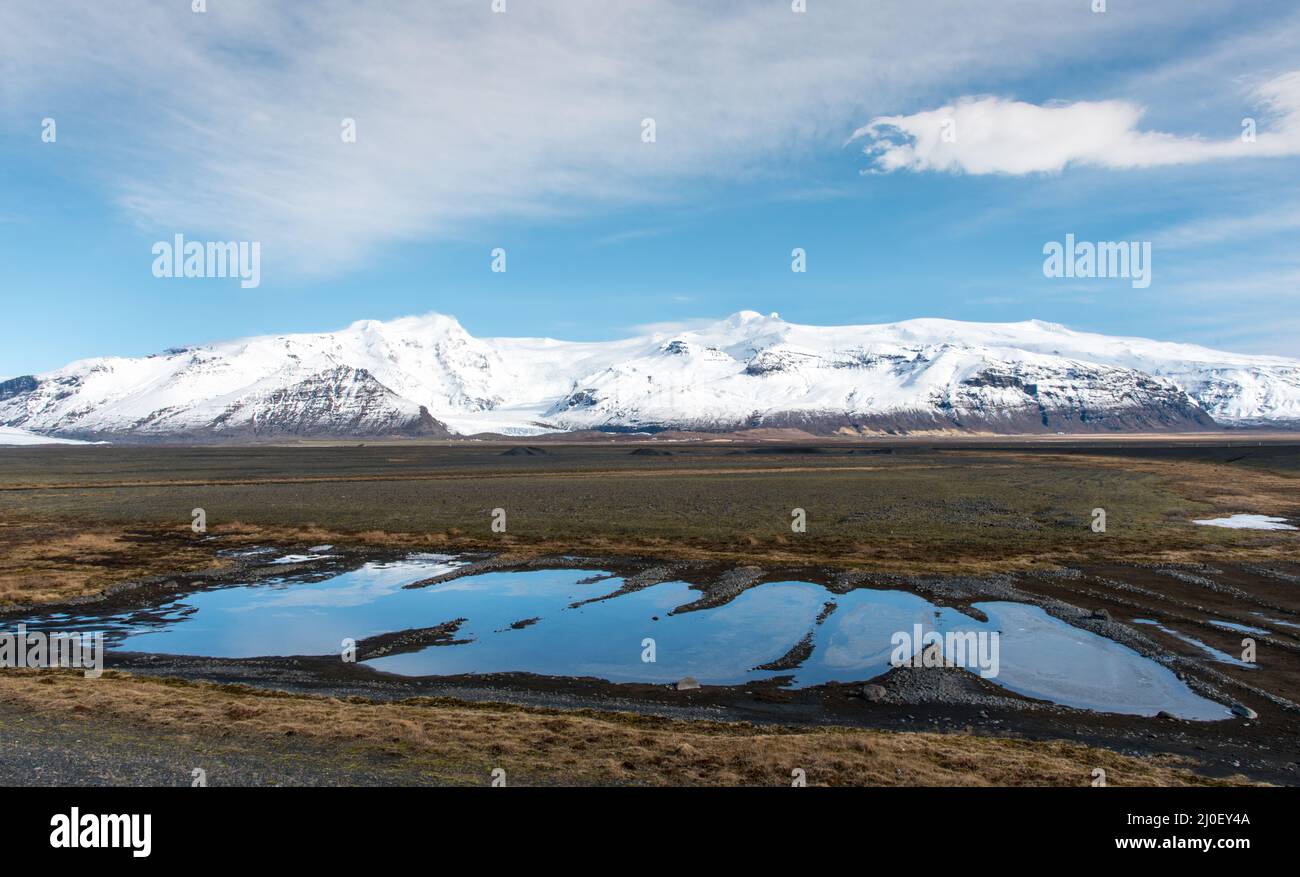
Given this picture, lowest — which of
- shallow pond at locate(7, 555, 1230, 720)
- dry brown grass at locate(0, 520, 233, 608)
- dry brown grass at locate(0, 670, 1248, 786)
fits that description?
shallow pond at locate(7, 555, 1230, 720)

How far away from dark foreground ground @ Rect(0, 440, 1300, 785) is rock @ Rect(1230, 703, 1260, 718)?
0.26 m

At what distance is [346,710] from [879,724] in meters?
12.8

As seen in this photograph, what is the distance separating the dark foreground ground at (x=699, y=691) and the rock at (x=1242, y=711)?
10.4 inches

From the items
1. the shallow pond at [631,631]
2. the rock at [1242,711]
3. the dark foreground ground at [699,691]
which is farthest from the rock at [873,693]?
the rock at [1242,711]

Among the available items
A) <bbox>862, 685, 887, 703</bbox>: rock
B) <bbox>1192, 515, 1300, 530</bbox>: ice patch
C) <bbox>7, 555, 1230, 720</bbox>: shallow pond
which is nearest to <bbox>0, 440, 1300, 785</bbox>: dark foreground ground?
<bbox>862, 685, 887, 703</bbox>: rock

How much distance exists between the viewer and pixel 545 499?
7512cm

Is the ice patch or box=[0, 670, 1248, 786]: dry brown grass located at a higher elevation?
the ice patch

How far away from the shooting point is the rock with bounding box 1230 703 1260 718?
19.0 m

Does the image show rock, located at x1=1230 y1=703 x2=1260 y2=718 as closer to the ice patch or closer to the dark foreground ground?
the dark foreground ground

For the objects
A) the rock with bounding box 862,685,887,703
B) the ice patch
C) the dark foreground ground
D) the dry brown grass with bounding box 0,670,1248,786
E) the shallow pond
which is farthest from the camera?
the ice patch

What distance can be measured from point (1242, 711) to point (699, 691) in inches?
525

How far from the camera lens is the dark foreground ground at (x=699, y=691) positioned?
15242 millimetres

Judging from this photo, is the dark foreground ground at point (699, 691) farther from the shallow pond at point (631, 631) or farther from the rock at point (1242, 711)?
the shallow pond at point (631, 631)
